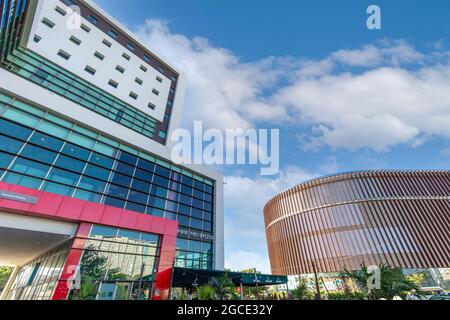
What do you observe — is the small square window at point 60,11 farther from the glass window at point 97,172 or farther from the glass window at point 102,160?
the glass window at point 97,172

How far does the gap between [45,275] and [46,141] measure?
927cm

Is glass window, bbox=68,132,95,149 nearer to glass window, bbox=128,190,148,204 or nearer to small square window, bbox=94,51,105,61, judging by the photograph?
glass window, bbox=128,190,148,204

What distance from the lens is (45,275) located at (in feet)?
46.1

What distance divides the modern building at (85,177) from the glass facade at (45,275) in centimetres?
11

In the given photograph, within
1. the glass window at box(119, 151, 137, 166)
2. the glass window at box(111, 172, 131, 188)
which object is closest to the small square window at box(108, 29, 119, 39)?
the glass window at box(119, 151, 137, 166)

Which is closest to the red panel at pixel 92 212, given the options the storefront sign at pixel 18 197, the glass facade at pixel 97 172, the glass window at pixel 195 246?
the glass facade at pixel 97 172

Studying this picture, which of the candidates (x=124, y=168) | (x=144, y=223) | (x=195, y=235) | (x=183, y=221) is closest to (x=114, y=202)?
(x=144, y=223)

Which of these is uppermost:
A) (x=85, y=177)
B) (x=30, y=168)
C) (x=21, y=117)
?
(x=21, y=117)

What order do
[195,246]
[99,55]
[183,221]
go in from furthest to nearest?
1. [99,55]
2. [183,221]
3. [195,246]

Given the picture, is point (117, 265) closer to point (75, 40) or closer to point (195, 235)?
point (195, 235)

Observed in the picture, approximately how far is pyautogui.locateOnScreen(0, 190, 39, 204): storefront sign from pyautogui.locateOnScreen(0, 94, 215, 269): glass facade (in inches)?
59.5
